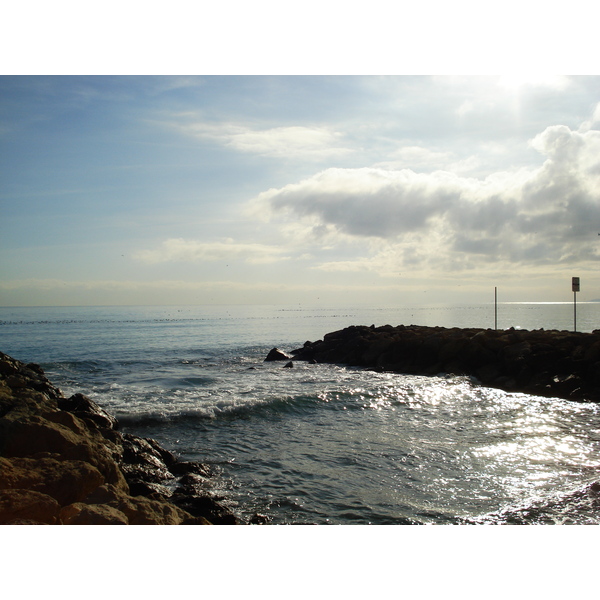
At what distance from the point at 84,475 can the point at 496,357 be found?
59.8 ft

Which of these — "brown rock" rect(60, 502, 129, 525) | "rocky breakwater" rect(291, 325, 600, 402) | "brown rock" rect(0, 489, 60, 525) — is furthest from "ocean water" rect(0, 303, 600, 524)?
"brown rock" rect(0, 489, 60, 525)

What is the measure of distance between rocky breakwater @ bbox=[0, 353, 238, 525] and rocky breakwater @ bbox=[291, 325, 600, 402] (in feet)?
44.3

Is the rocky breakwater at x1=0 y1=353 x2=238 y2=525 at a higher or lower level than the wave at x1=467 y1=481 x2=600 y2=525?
higher

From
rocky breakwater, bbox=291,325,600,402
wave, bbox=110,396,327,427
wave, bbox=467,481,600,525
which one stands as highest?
rocky breakwater, bbox=291,325,600,402

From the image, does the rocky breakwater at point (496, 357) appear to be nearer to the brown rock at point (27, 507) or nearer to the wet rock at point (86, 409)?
the wet rock at point (86, 409)

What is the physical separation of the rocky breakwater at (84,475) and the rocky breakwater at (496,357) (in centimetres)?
1350

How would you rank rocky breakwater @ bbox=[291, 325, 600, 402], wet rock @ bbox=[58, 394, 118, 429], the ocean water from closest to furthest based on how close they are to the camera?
the ocean water < wet rock @ bbox=[58, 394, 118, 429] < rocky breakwater @ bbox=[291, 325, 600, 402]

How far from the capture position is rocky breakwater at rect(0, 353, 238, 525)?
516 cm

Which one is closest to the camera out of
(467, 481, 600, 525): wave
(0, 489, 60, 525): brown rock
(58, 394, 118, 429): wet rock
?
Answer: (0, 489, 60, 525): brown rock

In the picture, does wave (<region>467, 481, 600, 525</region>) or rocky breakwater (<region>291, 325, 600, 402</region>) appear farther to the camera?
rocky breakwater (<region>291, 325, 600, 402</region>)

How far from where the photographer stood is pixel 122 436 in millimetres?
8766

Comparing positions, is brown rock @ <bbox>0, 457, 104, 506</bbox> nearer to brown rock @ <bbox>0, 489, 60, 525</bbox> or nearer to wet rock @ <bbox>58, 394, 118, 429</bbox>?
brown rock @ <bbox>0, 489, 60, 525</bbox>

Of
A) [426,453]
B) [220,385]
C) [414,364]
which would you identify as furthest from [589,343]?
[220,385]

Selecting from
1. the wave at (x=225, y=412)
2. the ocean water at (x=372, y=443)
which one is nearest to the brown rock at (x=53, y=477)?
the ocean water at (x=372, y=443)
